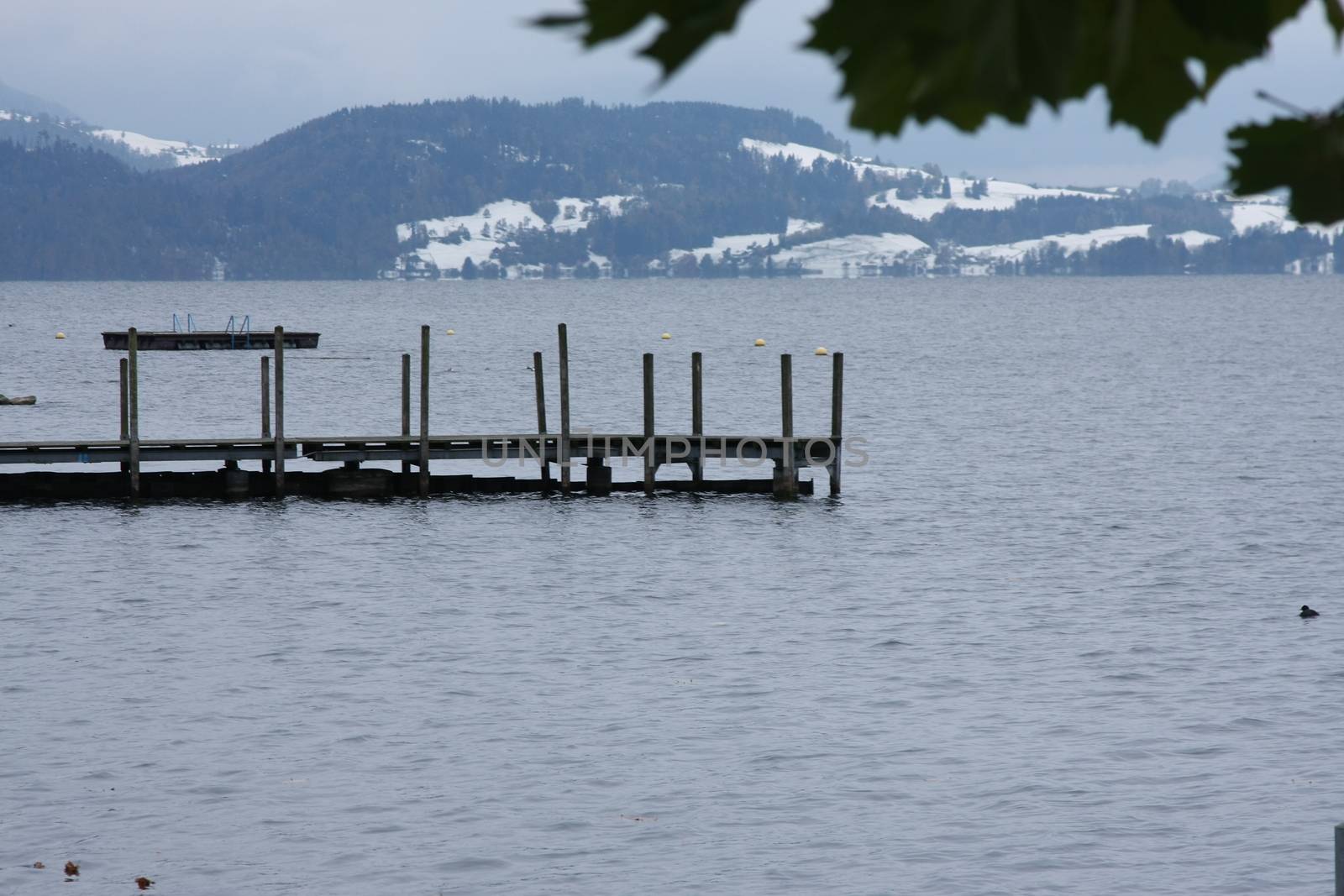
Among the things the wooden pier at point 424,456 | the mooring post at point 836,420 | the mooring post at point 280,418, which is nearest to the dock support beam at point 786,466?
the wooden pier at point 424,456

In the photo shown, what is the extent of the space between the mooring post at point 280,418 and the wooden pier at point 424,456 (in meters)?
0.04

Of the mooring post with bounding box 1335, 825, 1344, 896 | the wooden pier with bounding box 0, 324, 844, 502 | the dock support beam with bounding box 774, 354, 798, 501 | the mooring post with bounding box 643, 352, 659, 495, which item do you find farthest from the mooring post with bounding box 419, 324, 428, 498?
the mooring post with bounding box 1335, 825, 1344, 896

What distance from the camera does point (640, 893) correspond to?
42.6ft

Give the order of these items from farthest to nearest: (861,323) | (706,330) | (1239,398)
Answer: (861,323), (706,330), (1239,398)

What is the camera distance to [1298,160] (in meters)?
1.59

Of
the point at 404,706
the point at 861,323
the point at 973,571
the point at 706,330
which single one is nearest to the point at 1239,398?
the point at 973,571

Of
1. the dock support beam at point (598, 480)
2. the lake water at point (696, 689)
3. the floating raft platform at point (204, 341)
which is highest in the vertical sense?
the floating raft platform at point (204, 341)

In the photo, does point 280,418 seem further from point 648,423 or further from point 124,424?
Result: point 648,423

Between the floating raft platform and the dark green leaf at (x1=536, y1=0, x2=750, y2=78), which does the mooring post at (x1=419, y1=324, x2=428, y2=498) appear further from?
the floating raft platform

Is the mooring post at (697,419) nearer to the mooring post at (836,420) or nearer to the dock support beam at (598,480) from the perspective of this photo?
the dock support beam at (598,480)

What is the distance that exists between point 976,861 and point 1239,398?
6237 cm

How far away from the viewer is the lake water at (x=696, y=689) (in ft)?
45.4

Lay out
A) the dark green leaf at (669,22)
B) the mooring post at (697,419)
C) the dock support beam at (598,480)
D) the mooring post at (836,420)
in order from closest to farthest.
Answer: the dark green leaf at (669,22) → the mooring post at (836,420) → the mooring post at (697,419) → the dock support beam at (598,480)

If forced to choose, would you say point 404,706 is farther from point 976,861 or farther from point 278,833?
point 976,861
